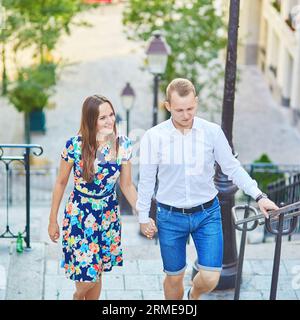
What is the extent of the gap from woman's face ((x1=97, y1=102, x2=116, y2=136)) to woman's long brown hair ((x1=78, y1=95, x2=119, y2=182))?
0.07 feet

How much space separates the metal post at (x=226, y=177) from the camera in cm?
756

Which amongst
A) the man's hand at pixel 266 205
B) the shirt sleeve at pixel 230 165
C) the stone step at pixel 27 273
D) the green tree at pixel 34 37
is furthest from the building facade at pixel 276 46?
the man's hand at pixel 266 205

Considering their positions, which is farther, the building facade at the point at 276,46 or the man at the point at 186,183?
the building facade at the point at 276,46

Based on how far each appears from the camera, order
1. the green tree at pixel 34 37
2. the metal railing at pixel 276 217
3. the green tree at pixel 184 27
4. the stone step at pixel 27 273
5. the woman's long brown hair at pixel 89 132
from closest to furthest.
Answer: the woman's long brown hair at pixel 89 132
the metal railing at pixel 276 217
the stone step at pixel 27 273
the green tree at pixel 34 37
the green tree at pixel 184 27

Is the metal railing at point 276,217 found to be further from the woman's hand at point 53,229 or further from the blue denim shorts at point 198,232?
the woman's hand at point 53,229

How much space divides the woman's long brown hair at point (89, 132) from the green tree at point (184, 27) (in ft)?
46.8

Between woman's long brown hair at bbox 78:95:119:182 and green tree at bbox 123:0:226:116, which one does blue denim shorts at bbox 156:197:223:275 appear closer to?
woman's long brown hair at bbox 78:95:119:182

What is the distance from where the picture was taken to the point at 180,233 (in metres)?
5.97

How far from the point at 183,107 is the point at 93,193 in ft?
2.82

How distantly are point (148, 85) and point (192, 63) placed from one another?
4.63 m

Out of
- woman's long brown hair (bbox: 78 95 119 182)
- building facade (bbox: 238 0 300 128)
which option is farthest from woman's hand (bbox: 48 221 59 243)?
building facade (bbox: 238 0 300 128)

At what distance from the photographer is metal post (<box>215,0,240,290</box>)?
298 inches

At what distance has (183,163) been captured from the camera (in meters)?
5.80

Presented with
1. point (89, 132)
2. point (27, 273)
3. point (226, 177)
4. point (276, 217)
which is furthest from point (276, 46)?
point (89, 132)
